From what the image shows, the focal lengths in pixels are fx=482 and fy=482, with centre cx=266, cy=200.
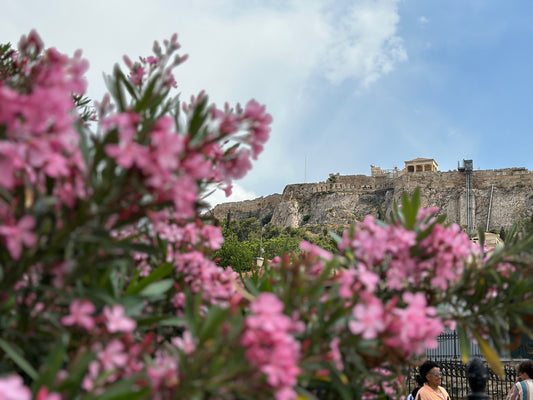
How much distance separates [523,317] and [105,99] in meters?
1.56

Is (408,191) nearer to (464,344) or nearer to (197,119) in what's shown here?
(464,344)

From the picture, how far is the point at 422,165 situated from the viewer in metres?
63.9

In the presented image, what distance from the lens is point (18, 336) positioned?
1201mm

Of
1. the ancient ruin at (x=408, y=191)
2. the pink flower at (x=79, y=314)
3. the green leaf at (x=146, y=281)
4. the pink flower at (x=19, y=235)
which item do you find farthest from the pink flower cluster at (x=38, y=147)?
the ancient ruin at (x=408, y=191)

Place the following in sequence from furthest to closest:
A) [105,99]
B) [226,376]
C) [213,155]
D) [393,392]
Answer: [393,392]
[213,155]
[105,99]
[226,376]

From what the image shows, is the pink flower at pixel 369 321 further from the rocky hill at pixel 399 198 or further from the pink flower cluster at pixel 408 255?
the rocky hill at pixel 399 198

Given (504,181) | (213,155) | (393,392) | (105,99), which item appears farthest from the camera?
(504,181)

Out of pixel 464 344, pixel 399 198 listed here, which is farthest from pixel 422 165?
pixel 464 344

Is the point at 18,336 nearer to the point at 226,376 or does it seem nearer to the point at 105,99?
the point at 226,376

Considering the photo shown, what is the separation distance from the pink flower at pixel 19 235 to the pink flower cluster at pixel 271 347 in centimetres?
50

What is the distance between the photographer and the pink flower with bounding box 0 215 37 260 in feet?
3.23

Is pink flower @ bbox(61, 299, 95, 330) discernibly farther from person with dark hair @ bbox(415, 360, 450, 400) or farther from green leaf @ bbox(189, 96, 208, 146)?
person with dark hair @ bbox(415, 360, 450, 400)

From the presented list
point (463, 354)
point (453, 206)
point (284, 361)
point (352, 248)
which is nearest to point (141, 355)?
Answer: point (284, 361)

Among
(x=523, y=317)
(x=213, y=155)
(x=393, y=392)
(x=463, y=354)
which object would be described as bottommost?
(x=393, y=392)
